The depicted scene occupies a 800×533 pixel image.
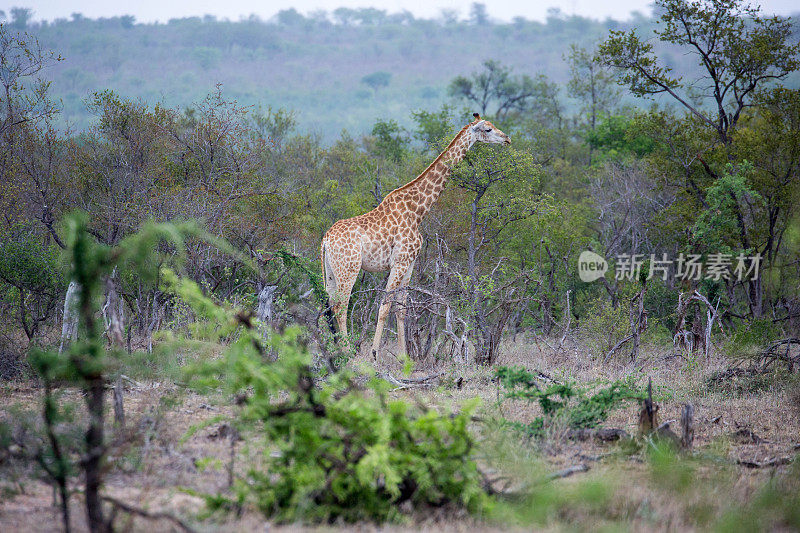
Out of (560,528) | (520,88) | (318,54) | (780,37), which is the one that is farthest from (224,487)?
(318,54)

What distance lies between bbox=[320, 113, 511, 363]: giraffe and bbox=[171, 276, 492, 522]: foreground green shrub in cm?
510

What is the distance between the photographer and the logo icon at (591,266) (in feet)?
46.0

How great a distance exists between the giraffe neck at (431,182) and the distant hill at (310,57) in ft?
94.7

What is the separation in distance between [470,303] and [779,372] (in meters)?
3.67

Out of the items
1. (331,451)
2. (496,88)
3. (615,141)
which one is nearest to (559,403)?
(331,451)

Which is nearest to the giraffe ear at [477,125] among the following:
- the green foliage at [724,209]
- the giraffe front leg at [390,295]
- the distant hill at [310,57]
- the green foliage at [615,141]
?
the giraffe front leg at [390,295]

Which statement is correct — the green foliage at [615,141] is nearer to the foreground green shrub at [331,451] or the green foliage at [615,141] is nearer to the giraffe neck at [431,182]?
the giraffe neck at [431,182]

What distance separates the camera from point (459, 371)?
8.47m

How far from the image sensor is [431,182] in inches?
408

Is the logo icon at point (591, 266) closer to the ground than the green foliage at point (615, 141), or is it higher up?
closer to the ground

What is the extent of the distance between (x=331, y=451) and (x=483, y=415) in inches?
111

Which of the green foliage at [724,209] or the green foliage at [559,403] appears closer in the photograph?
the green foliage at [559,403]

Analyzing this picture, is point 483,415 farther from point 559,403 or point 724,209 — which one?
point 724,209

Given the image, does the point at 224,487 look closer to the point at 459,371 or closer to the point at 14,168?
the point at 459,371
